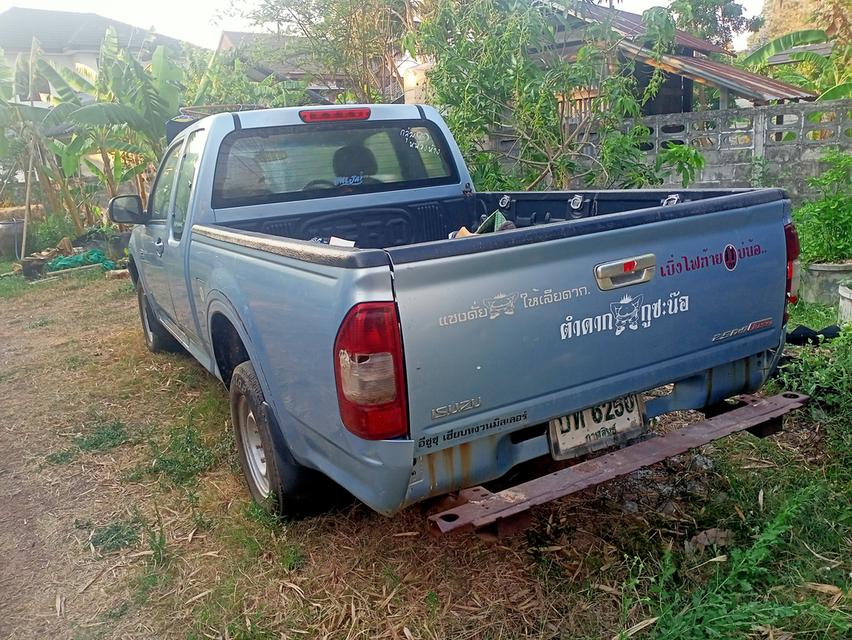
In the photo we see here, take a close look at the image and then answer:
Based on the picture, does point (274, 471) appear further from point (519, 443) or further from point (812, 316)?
point (812, 316)

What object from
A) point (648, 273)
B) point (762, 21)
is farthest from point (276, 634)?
point (762, 21)

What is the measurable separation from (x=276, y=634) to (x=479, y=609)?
81 cm

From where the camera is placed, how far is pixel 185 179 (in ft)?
15.3

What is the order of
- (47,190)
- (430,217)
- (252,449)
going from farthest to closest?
(47,190) < (430,217) < (252,449)

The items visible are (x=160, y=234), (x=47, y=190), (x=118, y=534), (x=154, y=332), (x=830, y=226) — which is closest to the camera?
(x=118, y=534)

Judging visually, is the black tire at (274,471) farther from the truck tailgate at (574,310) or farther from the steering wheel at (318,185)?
the steering wheel at (318,185)

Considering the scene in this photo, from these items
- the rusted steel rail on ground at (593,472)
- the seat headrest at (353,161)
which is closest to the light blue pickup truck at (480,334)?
the rusted steel rail on ground at (593,472)

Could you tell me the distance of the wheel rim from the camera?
3.80m

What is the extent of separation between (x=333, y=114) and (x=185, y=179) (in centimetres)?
103

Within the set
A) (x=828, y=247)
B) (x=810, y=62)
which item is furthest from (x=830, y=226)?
(x=810, y=62)

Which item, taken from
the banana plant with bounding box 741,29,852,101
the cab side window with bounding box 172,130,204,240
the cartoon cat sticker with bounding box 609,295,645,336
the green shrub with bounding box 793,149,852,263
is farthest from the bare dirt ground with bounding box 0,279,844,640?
the banana plant with bounding box 741,29,852,101

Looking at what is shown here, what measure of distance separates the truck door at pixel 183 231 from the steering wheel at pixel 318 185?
0.67 meters

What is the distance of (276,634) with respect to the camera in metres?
2.92

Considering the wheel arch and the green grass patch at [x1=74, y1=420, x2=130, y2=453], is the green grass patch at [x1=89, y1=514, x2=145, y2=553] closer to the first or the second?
the wheel arch
